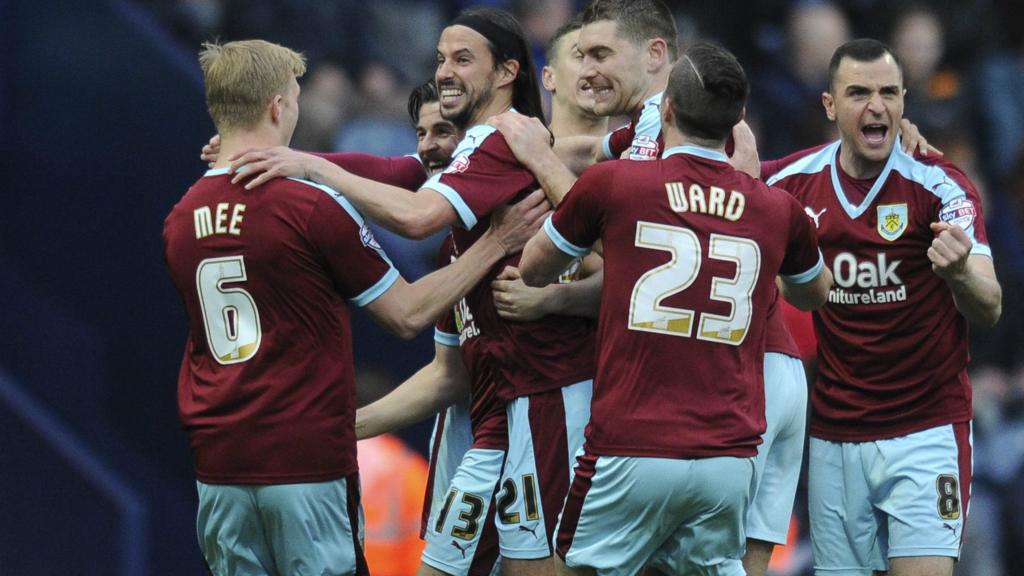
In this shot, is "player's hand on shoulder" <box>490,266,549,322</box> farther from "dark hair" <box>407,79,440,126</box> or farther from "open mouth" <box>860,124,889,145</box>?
Result: "open mouth" <box>860,124,889,145</box>

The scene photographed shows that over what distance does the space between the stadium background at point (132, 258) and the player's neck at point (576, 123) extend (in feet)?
7.65

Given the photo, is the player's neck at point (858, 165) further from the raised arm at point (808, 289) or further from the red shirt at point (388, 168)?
the red shirt at point (388, 168)

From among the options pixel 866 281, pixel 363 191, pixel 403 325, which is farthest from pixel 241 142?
pixel 866 281

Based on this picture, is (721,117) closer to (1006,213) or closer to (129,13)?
(129,13)

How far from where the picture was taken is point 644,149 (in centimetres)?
597

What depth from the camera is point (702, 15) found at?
12734 mm

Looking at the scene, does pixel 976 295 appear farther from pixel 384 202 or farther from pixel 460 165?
pixel 384 202

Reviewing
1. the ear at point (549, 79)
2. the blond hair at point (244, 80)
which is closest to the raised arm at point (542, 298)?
the blond hair at point (244, 80)

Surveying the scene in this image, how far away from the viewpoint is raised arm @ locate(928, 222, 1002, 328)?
600 cm

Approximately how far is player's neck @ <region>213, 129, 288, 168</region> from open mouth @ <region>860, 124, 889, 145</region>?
2488mm

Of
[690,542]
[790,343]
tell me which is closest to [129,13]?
[790,343]

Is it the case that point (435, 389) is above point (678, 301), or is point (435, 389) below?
below

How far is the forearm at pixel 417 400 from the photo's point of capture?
22.3ft

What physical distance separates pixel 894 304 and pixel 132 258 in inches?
216
